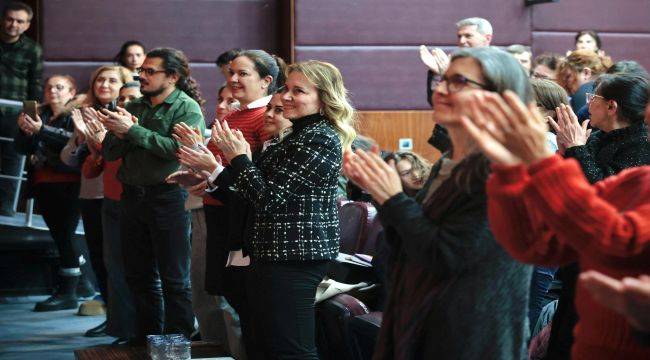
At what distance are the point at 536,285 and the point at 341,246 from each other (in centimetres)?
87

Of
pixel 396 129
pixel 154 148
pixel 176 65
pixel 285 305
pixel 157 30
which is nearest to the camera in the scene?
pixel 285 305

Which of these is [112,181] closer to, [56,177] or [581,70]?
[56,177]

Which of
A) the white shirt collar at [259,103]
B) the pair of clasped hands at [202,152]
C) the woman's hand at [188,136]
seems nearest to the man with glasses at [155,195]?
the pair of clasped hands at [202,152]

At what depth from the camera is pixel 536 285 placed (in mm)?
3072

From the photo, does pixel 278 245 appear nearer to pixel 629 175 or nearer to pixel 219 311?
pixel 219 311

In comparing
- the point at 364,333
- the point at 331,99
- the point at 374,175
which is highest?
the point at 331,99

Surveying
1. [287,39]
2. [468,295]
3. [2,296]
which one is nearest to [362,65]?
[287,39]

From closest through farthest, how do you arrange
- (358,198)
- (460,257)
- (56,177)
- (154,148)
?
(460,257) → (154,148) → (358,198) → (56,177)

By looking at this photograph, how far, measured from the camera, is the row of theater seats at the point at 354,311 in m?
3.17

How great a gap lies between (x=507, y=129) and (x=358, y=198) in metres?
3.15

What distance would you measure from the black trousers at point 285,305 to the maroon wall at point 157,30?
364 cm

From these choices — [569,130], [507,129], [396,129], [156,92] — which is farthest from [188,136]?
[396,129]

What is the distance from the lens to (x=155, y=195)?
12.2ft

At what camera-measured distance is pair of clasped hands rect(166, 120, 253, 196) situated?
9.30ft
